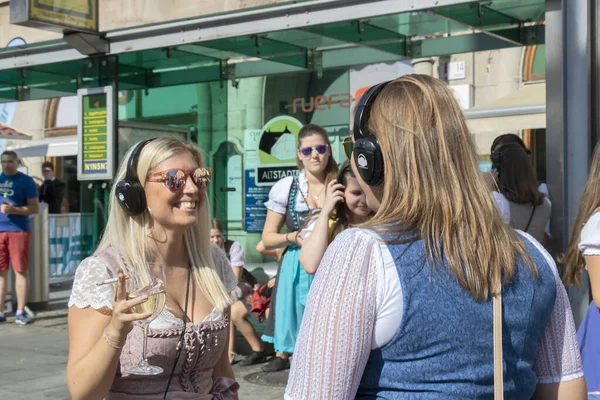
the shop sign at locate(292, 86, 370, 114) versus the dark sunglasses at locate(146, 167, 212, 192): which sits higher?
the shop sign at locate(292, 86, 370, 114)

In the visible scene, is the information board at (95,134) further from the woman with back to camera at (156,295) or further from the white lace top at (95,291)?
the white lace top at (95,291)

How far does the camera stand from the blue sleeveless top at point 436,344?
1.50 metres

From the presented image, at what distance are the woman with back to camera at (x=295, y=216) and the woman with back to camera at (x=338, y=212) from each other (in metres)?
0.60

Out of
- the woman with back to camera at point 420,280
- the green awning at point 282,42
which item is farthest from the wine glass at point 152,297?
the green awning at point 282,42

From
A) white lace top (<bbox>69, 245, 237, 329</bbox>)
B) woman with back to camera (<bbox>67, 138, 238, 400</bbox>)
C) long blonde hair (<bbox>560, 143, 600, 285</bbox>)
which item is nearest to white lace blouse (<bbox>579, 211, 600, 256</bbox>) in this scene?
long blonde hair (<bbox>560, 143, 600, 285</bbox>)

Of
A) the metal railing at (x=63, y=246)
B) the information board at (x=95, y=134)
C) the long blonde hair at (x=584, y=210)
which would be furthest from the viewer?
the metal railing at (x=63, y=246)

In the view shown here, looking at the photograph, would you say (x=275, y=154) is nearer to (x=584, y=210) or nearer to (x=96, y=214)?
(x=96, y=214)

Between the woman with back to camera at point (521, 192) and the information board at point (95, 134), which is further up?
the information board at point (95, 134)

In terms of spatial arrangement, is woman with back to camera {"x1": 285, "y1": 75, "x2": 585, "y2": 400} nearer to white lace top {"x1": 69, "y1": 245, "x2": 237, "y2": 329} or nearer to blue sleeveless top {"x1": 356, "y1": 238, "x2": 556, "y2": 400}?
blue sleeveless top {"x1": 356, "y1": 238, "x2": 556, "y2": 400}

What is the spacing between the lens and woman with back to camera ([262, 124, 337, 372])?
5.34 m

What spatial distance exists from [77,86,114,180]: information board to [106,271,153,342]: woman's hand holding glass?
5825 mm

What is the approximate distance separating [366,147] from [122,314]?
0.88 meters

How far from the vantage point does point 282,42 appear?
7301 millimetres

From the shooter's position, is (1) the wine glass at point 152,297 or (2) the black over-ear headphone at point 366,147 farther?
(1) the wine glass at point 152,297
